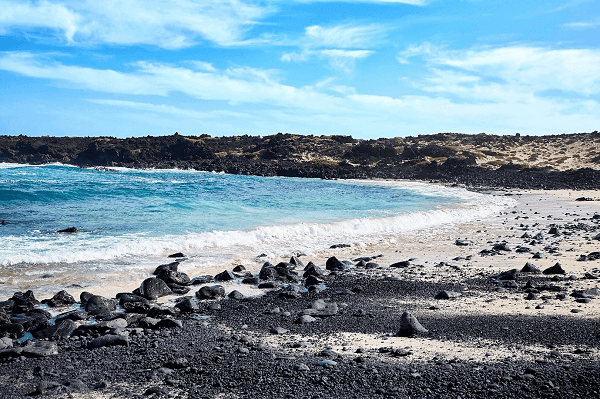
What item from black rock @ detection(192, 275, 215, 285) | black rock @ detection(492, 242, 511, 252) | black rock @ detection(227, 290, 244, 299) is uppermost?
black rock @ detection(492, 242, 511, 252)

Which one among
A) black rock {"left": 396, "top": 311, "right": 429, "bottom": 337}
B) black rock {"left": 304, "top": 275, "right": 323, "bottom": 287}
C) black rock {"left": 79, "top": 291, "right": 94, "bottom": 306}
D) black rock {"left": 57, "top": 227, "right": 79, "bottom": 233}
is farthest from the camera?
black rock {"left": 57, "top": 227, "right": 79, "bottom": 233}

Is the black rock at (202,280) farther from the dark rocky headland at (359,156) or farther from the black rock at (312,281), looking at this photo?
the dark rocky headland at (359,156)

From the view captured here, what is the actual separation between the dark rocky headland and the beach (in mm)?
32578

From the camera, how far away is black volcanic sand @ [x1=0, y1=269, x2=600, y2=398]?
4289mm

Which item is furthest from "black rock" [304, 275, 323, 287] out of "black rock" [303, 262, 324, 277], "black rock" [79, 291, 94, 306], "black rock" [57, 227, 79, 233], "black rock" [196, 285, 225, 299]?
"black rock" [57, 227, 79, 233]

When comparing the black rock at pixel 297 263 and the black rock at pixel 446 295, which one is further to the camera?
the black rock at pixel 297 263

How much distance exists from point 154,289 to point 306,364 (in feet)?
12.9

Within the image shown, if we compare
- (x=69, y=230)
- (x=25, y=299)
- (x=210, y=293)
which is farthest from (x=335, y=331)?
(x=69, y=230)

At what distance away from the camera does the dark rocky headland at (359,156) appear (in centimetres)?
4673

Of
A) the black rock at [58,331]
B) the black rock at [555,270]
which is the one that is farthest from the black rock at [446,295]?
the black rock at [58,331]

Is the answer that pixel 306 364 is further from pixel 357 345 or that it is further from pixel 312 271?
pixel 312 271

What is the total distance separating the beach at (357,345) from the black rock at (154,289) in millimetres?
193

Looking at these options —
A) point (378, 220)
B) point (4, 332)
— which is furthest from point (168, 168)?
point (4, 332)

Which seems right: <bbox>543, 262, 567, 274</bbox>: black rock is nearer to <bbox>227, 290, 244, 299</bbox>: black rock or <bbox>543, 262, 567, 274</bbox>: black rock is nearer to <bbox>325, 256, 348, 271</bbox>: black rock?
<bbox>325, 256, 348, 271</bbox>: black rock
